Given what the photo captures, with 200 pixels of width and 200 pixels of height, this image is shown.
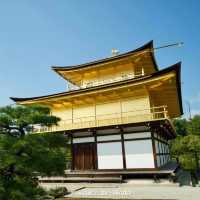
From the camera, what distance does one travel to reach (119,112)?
1823cm

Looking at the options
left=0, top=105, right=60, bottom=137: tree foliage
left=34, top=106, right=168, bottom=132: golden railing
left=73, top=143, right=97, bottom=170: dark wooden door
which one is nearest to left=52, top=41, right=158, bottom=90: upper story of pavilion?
left=34, top=106, right=168, bottom=132: golden railing

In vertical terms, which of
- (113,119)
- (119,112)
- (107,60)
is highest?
(107,60)

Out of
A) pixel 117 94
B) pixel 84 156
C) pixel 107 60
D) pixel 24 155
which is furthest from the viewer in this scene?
pixel 107 60

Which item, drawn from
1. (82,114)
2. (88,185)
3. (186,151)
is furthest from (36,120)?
(186,151)

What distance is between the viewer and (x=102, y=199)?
10836 millimetres

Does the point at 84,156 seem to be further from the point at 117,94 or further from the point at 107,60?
the point at 107,60

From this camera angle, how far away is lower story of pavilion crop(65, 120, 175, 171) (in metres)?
16.2

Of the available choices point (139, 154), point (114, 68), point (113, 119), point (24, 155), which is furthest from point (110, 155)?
point (24, 155)

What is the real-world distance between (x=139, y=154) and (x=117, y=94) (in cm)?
512

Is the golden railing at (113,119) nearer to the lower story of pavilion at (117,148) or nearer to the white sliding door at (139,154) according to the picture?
the lower story of pavilion at (117,148)

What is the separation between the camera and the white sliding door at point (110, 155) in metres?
16.9

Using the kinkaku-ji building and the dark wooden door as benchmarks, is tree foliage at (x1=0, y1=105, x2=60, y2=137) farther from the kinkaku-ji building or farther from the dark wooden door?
the dark wooden door

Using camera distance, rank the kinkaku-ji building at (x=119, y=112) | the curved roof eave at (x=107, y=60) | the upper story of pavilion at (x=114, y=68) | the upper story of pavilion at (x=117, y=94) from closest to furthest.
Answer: the kinkaku-ji building at (x=119, y=112), the upper story of pavilion at (x=117, y=94), the curved roof eave at (x=107, y=60), the upper story of pavilion at (x=114, y=68)

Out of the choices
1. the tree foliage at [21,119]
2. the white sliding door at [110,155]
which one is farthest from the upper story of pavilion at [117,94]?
the tree foliage at [21,119]
